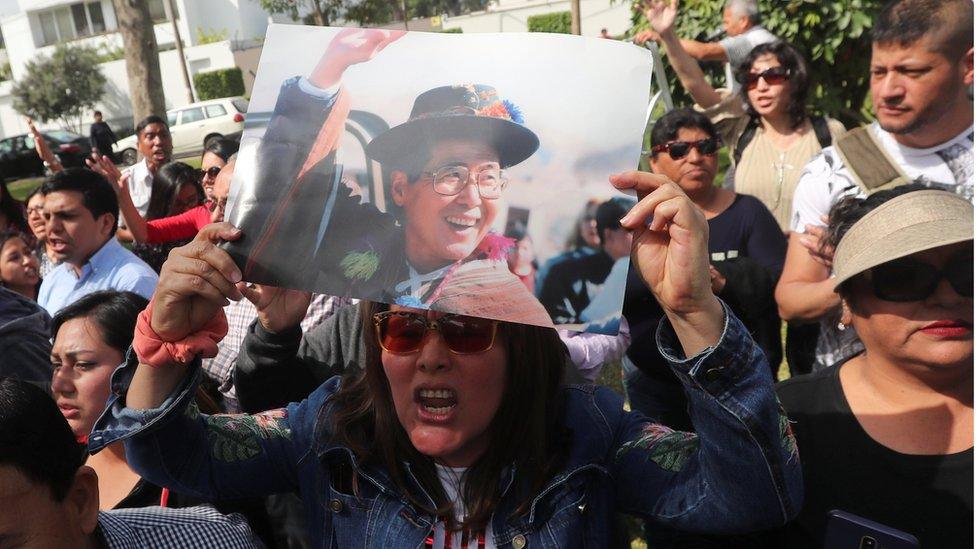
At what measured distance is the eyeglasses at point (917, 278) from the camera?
171 centimetres

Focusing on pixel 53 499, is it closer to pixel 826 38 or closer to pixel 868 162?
pixel 868 162

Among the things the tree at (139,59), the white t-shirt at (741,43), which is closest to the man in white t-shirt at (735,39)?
the white t-shirt at (741,43)

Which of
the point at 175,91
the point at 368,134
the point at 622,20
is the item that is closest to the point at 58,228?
the point at 368,134

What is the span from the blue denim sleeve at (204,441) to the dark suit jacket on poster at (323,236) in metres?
0.33

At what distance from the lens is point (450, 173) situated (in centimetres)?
142

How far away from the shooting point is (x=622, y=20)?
32.4m

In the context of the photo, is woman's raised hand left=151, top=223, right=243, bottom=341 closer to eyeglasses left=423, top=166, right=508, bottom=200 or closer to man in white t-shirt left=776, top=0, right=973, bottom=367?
eyeglasses left=423, top=166, right=508, bottom=200

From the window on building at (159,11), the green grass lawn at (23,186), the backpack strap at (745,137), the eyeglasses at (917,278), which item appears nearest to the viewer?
the eyeglasses at (917,278)

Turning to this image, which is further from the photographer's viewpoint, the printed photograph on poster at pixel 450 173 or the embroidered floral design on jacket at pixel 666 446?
the embroidered floral design on jacket at pixel 666 446

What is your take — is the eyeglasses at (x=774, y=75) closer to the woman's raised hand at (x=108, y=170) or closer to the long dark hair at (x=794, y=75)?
the long dark hair at (x=794, y=75)

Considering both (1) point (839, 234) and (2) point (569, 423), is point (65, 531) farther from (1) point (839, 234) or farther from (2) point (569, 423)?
(1) point (839, 234)

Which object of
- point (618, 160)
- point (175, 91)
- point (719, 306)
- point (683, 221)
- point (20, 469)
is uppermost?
point (618, 160)

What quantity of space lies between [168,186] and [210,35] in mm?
Result: 39780

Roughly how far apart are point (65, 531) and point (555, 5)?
125ft
